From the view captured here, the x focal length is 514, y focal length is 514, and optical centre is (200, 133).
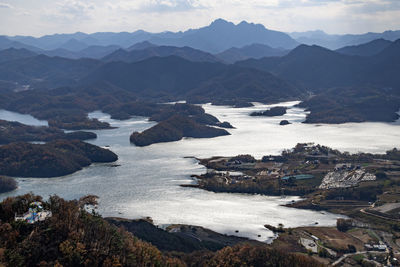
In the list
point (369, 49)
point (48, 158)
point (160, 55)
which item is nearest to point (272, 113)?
point (48, 158)

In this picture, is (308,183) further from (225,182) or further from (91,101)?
(91,101)

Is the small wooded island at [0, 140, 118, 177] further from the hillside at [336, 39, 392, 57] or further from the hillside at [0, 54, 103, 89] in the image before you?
the hillside at [336, 39, 392, 57]

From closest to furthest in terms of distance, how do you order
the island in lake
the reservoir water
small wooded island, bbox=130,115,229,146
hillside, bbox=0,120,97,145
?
the island in lake, the reservoir water, small wooded island, bbox=130,115,229,146, hillside, bbox=0,120,97,145

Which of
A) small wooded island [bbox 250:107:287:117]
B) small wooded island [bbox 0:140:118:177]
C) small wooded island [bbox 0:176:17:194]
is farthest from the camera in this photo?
Answer: small wooded island [bbox 250:107:287:117]

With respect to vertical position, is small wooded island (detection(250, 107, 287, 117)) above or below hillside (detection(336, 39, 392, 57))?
below

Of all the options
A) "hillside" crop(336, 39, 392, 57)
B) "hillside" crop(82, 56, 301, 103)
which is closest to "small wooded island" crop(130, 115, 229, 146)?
"hillside" crop(82, 56, 301, 103)

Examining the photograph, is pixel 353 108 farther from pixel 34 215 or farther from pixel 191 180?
pixel 34 215
